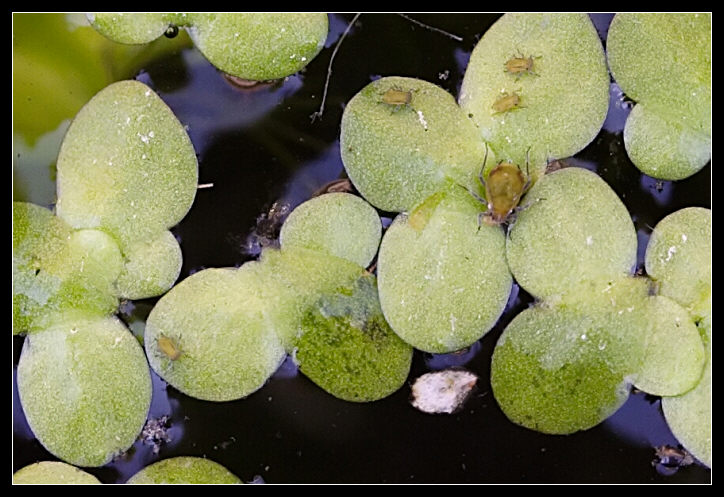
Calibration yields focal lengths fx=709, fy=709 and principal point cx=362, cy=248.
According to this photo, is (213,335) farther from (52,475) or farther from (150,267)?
(52,475)

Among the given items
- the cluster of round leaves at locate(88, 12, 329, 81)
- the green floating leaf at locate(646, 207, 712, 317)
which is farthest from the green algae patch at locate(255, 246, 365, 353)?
the green floating leaf at locate(646, 207, 712, 317)

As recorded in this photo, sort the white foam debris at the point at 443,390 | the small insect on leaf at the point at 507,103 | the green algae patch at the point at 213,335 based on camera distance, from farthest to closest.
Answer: the white foam debris at the point at 443,390, the green algae patch at the point at 213,335, the small insect on leaf at the point at 507,103

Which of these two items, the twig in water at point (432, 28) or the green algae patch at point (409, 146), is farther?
the twig in water at point (432, 28)

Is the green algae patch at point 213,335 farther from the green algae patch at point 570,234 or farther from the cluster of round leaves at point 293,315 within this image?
the green algae patch at point 570,234

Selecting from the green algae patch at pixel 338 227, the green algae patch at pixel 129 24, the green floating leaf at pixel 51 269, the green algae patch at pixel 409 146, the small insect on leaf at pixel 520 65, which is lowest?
the green floating leaf at pixel 51 269

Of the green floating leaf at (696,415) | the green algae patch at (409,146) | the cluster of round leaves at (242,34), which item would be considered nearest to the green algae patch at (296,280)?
the green algae patch at (409,146)

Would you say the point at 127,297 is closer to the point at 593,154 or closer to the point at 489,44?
the point at 489,44
